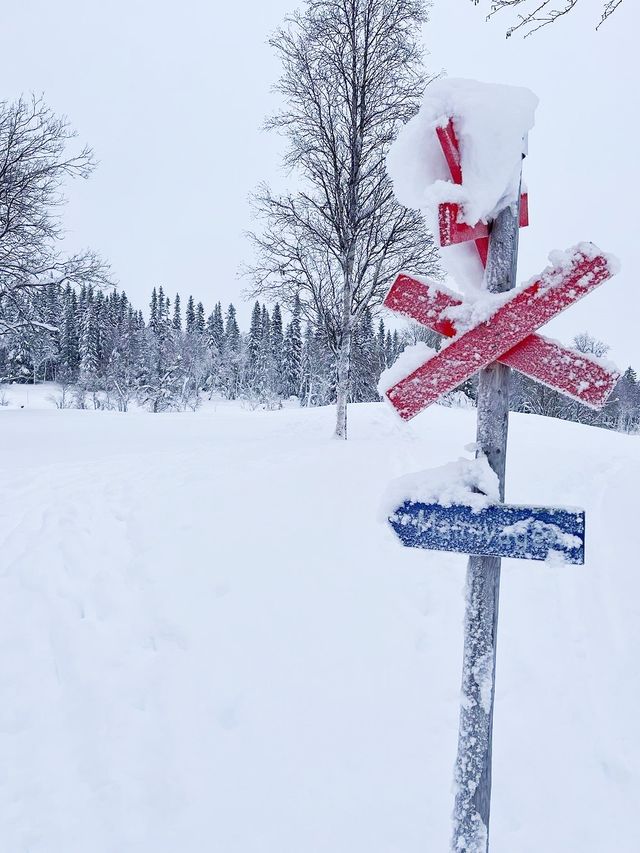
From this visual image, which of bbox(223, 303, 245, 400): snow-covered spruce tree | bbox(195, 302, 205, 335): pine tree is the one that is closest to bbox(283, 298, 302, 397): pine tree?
bbox(223, 303, 245, 400): snow-covered spruce tree

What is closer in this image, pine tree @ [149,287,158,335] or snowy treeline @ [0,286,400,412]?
snowy treeline @ [0,286,400,412]

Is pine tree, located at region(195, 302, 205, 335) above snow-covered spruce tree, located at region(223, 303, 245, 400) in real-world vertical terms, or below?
above

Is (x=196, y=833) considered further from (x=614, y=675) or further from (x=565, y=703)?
(x=614, y=675)

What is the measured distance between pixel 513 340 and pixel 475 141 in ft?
2.13

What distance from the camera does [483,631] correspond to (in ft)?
5.63

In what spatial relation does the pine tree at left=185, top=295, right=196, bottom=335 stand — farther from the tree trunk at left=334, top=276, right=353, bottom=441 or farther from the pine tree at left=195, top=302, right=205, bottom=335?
the tree trunk at left=334, top=276, right=353, bottom=441

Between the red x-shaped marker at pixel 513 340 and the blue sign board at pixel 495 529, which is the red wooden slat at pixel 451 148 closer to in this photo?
the red x-shaped marker at pixel 513 340

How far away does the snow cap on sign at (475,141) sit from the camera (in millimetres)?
1504

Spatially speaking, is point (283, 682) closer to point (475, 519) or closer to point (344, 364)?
point (475, 519)

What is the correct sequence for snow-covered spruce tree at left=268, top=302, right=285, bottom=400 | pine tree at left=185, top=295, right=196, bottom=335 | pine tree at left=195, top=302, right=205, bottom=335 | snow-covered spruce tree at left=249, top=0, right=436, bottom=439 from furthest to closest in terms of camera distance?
A: pine tree at left=185, top=295, right=196, bottom=335, pine tree at left=195, top=302, right=205, bottom=335, snow-covered spruce tree at left=268, top=302, right=285, bottom=400, snow-covered spruce tree at left=249, top=0, right=436, bottom=439

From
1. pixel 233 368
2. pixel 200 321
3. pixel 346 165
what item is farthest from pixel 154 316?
pixel 346 165

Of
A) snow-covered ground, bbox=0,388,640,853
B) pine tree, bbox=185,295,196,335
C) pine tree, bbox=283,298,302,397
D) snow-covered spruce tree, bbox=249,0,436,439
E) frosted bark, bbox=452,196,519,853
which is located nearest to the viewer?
frosted bark, bbox=452,196,519,853

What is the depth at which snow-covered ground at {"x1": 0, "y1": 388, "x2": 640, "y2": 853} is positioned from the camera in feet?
8.04

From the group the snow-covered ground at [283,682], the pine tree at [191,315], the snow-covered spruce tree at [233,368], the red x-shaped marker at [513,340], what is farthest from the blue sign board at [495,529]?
the pine tree at [191,315]
